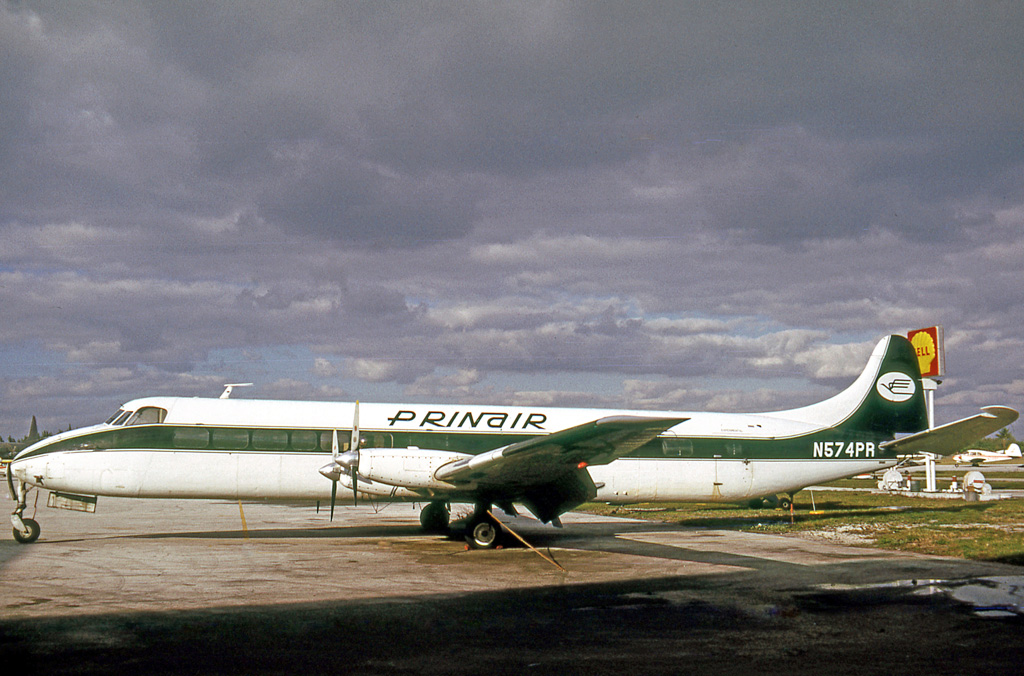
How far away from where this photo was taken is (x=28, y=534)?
16.2 m

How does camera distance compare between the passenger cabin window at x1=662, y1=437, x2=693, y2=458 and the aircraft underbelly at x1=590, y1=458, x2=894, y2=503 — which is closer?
the aircraft underbelly at x1=590, y1=458, x2=894, y2=503

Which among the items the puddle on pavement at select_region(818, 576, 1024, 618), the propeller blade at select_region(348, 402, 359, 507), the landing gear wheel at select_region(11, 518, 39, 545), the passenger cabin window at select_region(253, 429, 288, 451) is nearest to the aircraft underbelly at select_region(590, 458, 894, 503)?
the propeller blade at select_region(348, 402, 359, 507)

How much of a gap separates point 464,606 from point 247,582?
3901 millimetres

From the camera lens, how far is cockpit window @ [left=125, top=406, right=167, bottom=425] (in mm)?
17297

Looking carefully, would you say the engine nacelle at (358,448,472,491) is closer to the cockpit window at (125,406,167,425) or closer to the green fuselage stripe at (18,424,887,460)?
the green fuselage stripe at (18,424,887,460)

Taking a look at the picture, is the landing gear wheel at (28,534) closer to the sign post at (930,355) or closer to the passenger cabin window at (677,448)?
the passenger cabin window at (677,448)

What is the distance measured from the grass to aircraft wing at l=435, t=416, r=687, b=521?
23.6 ft

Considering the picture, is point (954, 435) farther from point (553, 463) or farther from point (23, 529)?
point (23, 529)

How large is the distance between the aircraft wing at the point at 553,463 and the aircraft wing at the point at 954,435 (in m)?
8.85

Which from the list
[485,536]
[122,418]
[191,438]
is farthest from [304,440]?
[485,536]

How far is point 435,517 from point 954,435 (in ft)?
47.1

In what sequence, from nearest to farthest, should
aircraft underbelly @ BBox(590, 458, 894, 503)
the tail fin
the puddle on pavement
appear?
1. the puddle on pavement
2. aircraft underbelly @ BBox(590, 458, 894, 503)
3. the tail fin

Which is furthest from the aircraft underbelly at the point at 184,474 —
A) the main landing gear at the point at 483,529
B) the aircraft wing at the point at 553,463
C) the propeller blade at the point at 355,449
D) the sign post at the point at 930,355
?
the sign post at the point at 930,355

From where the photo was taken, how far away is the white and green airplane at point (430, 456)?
15578 millimetres
